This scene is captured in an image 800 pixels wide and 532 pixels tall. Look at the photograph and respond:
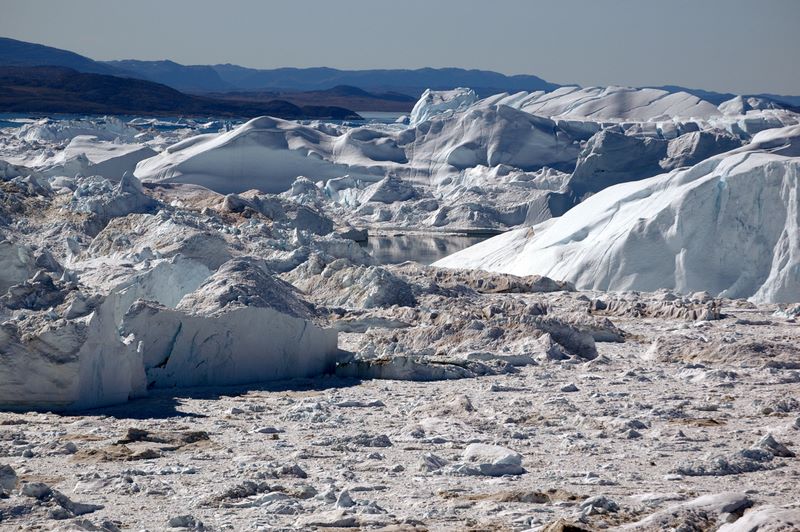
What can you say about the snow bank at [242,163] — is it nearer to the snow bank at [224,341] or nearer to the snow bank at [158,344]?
the snow bank at [158,344]

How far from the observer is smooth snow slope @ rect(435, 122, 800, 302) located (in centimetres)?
1588

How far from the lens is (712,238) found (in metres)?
16.1

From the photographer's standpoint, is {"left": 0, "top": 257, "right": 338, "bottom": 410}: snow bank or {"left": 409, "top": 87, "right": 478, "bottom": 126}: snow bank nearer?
{"left": 0, "top": 257, "right": 338, "bottom": 410}: snow bank

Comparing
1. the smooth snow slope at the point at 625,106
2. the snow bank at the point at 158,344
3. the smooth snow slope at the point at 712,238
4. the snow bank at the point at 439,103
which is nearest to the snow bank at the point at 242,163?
the snow bank at the point at 439,103

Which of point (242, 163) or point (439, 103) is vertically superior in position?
point (439, 103)

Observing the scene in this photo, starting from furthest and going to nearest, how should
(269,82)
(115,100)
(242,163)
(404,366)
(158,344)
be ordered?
(269,82) < (115,100) < (242,163) < (404,366) < (158,344)

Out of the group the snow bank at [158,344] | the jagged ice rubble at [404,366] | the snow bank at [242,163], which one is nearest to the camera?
the jagged ice rubble at [404,366]

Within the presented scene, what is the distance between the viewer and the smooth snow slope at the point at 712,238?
15883 mm

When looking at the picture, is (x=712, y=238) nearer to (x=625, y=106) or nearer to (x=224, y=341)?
(x=224, y=341)

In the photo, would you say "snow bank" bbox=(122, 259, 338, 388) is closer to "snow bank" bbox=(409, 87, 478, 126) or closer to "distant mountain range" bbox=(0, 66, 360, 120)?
"snow bank" bbox=(409, 87, 478, 126)

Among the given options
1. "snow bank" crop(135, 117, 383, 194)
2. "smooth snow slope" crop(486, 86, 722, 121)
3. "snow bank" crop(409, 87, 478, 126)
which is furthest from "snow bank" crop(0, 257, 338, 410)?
"smooth snow slope" crop(486, 86, 722, 121)

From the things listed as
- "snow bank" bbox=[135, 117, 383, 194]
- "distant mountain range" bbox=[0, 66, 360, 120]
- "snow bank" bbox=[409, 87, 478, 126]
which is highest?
"snow bank" bbox=[409, 87, 478, 126]

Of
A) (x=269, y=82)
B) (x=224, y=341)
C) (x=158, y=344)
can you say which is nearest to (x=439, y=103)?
(x=224, y=341)

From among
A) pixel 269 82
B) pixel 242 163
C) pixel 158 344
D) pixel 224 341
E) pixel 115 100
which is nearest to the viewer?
pixel 158 344
